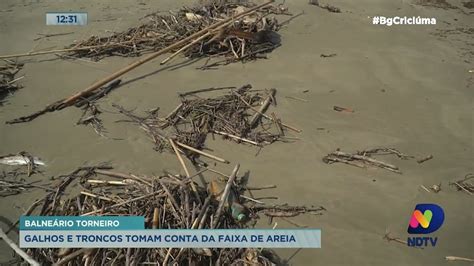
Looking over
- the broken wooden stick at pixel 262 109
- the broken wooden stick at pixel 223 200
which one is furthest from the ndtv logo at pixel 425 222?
the broken wooden stick at pixel 262 109

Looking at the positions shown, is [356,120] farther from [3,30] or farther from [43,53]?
[3,30]

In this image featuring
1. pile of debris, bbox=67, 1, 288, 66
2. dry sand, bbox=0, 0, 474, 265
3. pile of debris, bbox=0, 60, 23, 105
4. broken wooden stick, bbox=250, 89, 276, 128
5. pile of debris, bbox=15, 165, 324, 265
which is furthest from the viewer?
pile of debris, bbox=67, 1, 288, 66

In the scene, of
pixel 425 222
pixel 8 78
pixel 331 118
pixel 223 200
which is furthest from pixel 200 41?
pixel 425 222

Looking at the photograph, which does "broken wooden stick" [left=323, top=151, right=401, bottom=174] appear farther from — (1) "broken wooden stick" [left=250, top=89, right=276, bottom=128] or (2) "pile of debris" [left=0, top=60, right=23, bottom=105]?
(2) "pile of debris" [left=0, top=60, right=23, bottom=105]

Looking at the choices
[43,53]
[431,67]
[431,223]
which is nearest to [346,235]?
[431,223]

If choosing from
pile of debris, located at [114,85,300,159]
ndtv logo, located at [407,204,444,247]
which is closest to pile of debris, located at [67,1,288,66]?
pile of debris, located at [114,85,300,159]
